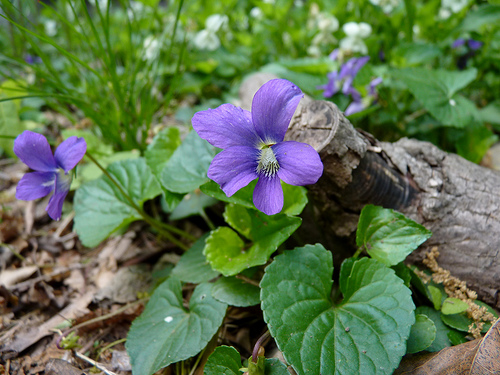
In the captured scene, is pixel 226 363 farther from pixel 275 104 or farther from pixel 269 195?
pixel 275 104

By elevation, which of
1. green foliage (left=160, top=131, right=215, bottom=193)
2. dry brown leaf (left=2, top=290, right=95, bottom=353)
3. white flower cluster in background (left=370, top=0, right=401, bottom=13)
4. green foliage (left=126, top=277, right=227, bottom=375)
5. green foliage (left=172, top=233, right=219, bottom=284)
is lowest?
dry brown leaf (left=2, top=290, right=95, bottom=353)

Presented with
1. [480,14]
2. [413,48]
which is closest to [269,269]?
[413,48]

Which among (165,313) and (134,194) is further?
(134,194)

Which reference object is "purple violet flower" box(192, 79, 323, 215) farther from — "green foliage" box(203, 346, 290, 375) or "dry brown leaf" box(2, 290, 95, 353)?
"dry brown leaf" box(2, 290, 95, 353)

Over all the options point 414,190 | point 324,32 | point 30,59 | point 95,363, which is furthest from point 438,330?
point 30,59

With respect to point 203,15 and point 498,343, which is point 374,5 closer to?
point 203,15

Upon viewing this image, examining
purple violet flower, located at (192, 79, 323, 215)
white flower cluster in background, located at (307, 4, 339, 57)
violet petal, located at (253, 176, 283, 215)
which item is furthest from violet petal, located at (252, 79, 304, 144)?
white flower cluster in background, located at (307, 4, 339, 57)

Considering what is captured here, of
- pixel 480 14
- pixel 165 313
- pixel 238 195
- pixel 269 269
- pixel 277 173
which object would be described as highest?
pixel 480 14
